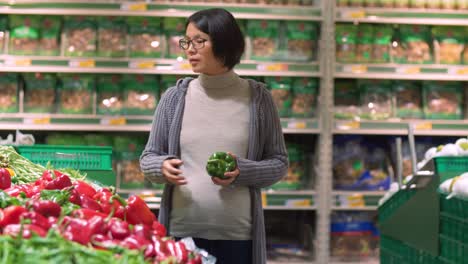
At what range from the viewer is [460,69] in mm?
5043

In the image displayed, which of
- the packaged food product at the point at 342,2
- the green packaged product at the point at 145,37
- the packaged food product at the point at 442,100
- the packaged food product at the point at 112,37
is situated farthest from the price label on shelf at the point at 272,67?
the packaged food product at the point at 442,100

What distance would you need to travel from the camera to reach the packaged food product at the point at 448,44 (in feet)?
16.9

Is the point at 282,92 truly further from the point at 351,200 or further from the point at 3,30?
the point at 3,30

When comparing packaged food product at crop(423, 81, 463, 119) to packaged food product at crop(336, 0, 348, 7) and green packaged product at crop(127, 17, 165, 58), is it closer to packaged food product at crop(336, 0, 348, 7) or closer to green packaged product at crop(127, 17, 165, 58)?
packaged food product at crop(336, 0, 348, 7)

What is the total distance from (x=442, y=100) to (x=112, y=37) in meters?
2.30

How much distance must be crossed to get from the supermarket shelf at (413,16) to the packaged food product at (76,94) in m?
1.72

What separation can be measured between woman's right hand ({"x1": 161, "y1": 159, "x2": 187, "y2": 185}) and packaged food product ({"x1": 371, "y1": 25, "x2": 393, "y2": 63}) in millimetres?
2911

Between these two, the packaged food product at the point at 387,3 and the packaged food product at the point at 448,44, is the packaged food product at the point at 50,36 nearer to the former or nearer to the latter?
the packaged food product at the point at 387,3

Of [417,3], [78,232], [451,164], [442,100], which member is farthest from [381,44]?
[78,232]

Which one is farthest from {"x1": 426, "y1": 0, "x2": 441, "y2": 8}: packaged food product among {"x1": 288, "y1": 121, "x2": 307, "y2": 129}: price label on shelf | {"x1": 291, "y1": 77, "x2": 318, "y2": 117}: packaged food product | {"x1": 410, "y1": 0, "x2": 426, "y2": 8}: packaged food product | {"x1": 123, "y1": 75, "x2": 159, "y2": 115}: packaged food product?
{"x1": 123, "y1": 75, "x2": 159, "y2": 115}: packaged food product

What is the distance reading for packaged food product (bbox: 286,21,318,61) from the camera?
5.09 m

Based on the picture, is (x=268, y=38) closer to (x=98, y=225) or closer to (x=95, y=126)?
(x=95, y=126)

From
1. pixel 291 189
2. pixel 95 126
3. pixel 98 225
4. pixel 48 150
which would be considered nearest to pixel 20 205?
pixel 98 225

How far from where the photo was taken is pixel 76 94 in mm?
5035
